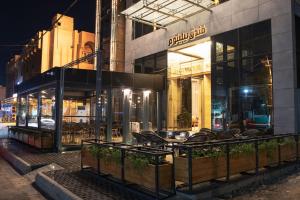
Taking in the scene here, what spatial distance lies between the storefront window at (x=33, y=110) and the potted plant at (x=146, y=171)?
1031 centimetres

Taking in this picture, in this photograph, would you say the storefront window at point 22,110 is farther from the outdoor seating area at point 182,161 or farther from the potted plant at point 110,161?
the potted plant at point 110,161

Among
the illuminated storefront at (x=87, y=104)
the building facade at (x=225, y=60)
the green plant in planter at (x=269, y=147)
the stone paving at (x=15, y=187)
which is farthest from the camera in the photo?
the illuminated storefront at (x=87, y=104)

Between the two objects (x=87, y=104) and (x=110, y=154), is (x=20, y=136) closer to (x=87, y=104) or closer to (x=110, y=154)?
(x=87, y=104)

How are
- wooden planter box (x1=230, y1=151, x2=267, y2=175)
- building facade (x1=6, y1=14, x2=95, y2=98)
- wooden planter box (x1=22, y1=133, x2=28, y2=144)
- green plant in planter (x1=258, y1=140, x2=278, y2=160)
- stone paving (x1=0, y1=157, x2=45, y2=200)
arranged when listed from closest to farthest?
1. wooden planter box (x1=230, y1=151, x2=267, y2=175)
2. stone paving (x1=0, y1=157, x2=45, y2=200)
3. green plant in planter (x1=258, y1=140, x2=278, y2=160)
4. wooden planter box (x1=22, y1=133, x2=28, y2=144)
5. building facade (x1=6, y1=14, x2=95, y2=98)

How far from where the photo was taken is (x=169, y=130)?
17094 millimetres

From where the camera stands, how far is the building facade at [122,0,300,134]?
11.9m

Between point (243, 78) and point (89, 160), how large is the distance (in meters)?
8.32

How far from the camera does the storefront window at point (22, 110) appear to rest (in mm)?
17594

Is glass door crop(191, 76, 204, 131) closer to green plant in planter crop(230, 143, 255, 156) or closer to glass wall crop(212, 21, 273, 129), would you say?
glass wall crop(212, 21, 273, 129)

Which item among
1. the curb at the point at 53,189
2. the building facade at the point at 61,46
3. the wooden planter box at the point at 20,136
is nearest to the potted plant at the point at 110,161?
the curb at the point at 53,189

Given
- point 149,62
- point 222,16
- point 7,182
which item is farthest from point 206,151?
point 149,62

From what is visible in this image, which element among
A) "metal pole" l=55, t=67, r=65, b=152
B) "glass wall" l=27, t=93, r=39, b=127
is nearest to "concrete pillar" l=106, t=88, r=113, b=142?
"metal pole" l=55, t=67, r=65, b=152

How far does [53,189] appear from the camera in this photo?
6609 millimetres

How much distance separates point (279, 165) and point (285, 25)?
634cm
